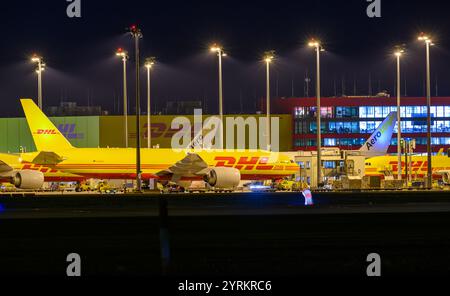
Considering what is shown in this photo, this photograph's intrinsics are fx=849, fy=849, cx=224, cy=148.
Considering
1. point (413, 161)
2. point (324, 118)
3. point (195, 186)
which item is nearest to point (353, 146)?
point (324, 118)

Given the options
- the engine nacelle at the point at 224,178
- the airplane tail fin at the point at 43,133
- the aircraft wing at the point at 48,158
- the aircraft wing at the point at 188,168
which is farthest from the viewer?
the airplane tail fin at the point at 43,133

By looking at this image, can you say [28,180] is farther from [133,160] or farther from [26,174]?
[133,160]

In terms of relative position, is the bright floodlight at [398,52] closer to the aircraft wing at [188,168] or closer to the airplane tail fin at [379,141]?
the airplane tail fin at [379,141]

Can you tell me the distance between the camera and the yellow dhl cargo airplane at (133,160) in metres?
78.8

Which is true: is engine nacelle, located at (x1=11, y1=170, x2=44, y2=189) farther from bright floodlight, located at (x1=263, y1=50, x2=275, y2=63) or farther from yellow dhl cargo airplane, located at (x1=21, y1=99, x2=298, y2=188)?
bright floodlight, located at (x1=263, y1=50, x2=275, y2=63)

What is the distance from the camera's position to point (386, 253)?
757 inches

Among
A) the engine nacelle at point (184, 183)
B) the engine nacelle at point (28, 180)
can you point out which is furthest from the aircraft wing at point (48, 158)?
the engine nacelle at point (184, 183)

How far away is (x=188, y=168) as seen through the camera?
262 ft

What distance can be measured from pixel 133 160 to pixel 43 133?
30.3 ft

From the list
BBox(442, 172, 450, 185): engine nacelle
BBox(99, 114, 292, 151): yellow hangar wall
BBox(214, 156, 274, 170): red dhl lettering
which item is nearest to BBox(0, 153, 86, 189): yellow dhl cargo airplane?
BBox(214, 156, 274, 170): red dhl lettering

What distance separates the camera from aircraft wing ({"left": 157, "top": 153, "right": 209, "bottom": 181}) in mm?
79438
